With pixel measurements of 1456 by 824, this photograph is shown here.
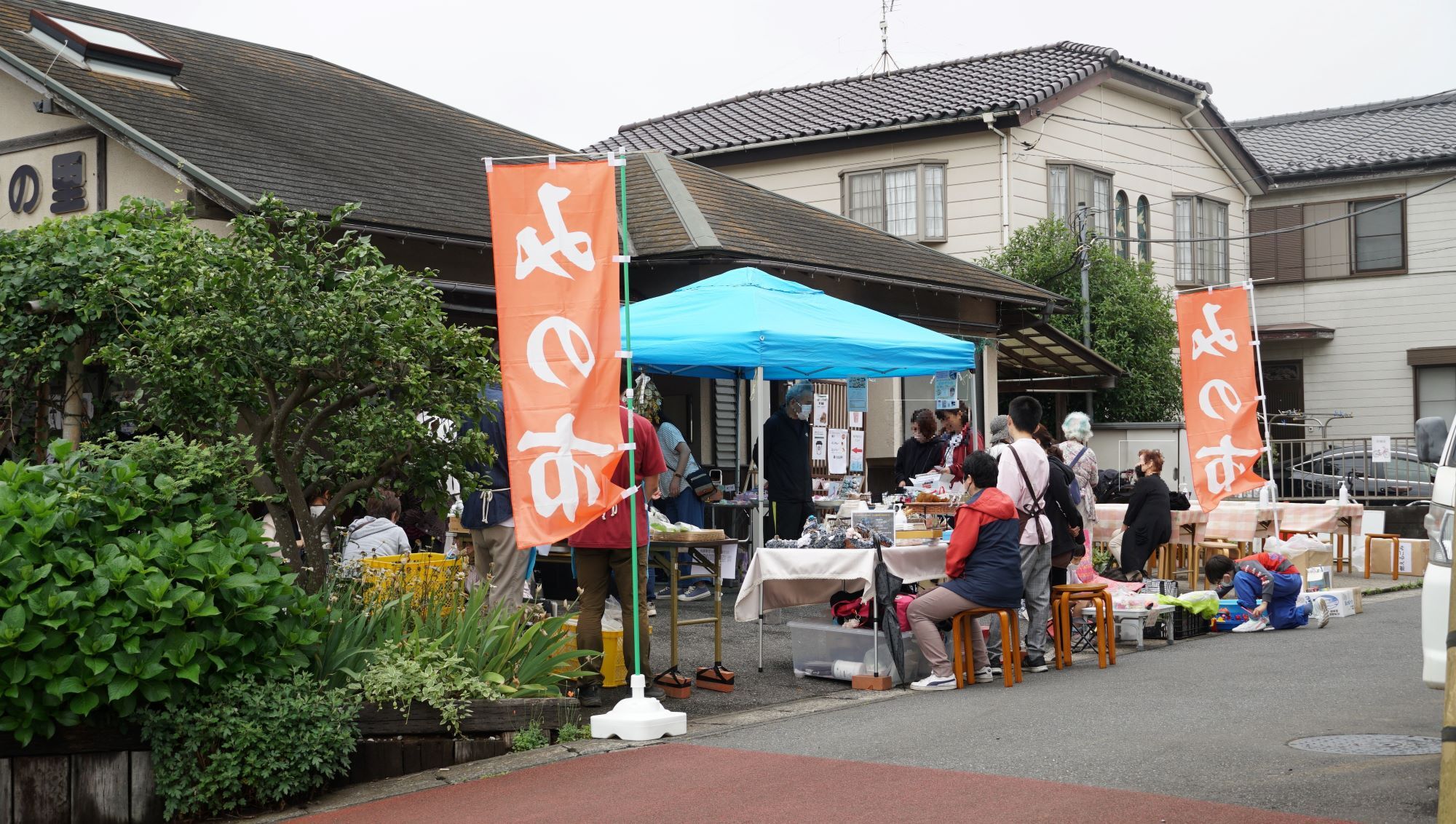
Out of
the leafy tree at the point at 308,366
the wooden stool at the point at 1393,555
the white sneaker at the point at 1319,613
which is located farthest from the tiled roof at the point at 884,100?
the leafy tree at the point at 308,366

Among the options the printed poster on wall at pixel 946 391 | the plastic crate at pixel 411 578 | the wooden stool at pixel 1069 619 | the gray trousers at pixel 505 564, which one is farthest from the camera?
the printed poster on wall at pixel 946 391

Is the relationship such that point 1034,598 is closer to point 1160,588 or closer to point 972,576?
point 972,576

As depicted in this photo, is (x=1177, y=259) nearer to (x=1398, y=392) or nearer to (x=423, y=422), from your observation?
(x=1398, y=392)

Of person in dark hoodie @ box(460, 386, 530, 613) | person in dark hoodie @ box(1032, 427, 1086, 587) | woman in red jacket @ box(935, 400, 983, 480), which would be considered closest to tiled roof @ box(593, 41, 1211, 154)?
woman in red jacket @ box(935, 400, 983, 480)

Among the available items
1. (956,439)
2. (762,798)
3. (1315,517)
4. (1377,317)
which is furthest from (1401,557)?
(762,798)

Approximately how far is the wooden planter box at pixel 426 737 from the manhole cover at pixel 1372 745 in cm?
423

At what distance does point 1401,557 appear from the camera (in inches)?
752

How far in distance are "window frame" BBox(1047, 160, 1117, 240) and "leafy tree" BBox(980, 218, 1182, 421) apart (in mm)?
522

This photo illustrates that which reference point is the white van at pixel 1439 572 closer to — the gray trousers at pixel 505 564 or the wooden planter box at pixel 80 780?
the wooden planter box at pixel 80 780

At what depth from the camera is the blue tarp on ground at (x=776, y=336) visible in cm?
1199

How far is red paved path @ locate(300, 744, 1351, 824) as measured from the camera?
6.28m

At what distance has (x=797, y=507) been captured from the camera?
14.3m

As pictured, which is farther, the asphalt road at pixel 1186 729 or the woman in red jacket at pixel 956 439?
the woman in red jacket at pixel 956 439

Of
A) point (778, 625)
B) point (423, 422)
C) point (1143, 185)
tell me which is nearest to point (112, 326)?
point (423, 422)
